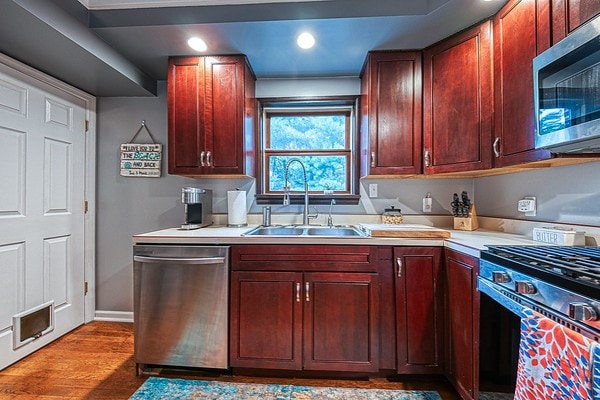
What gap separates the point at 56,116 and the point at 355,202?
2521mm

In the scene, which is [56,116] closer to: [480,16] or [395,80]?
[395,80]

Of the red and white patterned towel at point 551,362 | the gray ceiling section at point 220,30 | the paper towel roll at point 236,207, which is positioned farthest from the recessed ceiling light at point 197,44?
the red and white patterned towel at point 551,362

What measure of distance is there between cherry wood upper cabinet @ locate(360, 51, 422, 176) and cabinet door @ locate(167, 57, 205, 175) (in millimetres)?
1273

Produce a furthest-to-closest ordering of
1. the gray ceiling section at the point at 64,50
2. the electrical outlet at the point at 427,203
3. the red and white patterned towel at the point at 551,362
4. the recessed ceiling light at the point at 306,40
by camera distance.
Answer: the electrical outlet at the point at 427,203
the recessed ceiling light at the point at 306,40
the gray ceiling section at the point at 64,50
the red and white patterned towel at the point at 551,362

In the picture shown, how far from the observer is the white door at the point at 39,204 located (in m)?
1.95

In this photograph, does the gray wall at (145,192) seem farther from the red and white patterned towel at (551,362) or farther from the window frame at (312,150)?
the red and white patterned towel at (551,362)

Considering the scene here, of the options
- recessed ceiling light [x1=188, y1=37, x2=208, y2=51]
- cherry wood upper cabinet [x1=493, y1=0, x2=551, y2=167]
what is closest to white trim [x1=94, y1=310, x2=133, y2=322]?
recessed ceiling light [x1=188, y1=37, x2=208, y2=51]

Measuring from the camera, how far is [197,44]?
2014mm

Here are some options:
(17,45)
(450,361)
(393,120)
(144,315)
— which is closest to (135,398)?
(144,315)

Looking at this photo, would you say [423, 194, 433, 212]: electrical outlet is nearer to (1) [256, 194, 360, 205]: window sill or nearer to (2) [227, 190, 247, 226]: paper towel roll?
(1) [256, 194, 360, 205]: window sill

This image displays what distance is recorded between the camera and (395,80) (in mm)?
2096

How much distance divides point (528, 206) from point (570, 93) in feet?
2.88

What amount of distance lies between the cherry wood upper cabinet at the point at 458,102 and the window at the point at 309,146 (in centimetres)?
71

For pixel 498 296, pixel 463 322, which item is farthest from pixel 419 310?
pixel 498 296
